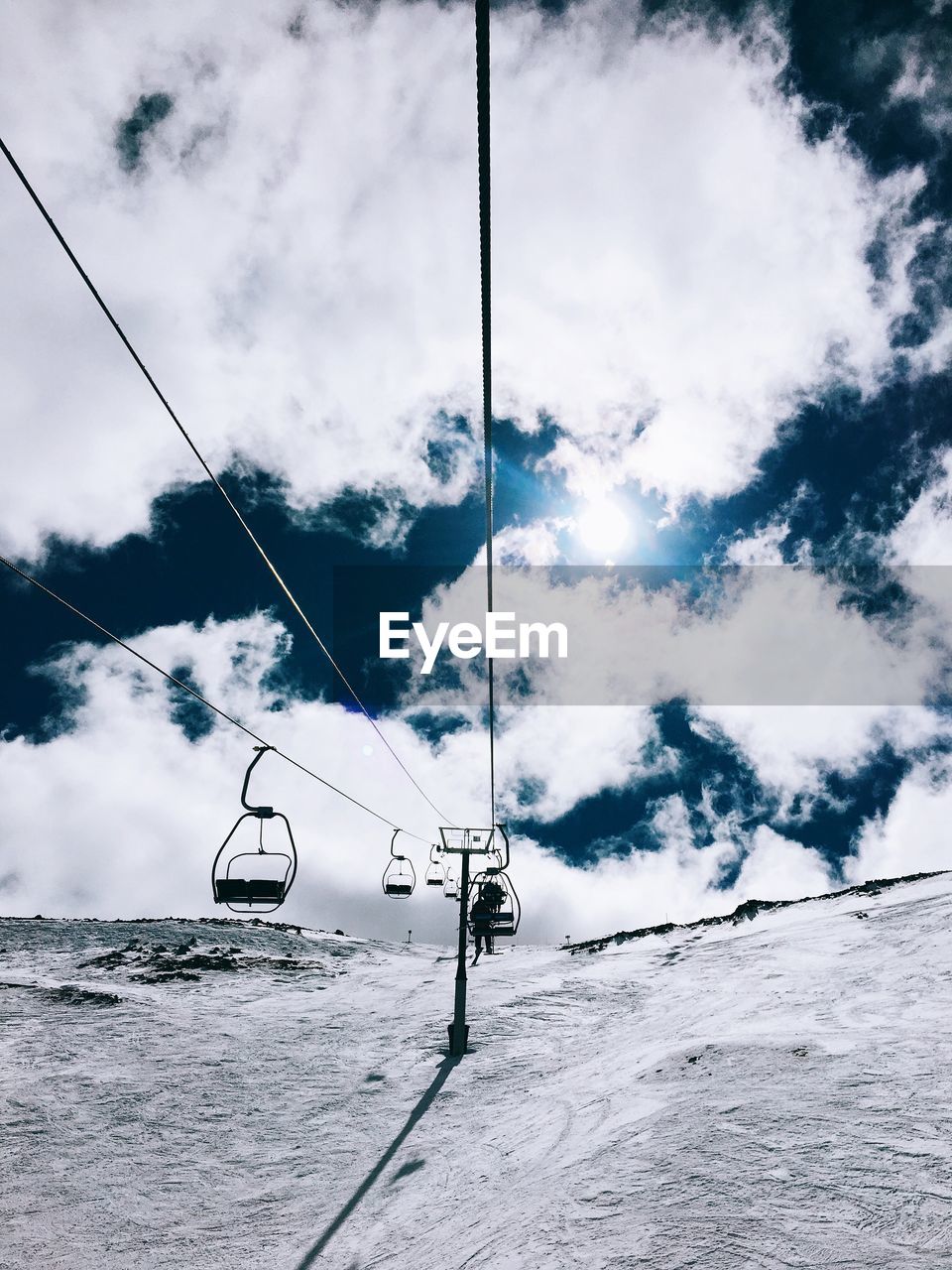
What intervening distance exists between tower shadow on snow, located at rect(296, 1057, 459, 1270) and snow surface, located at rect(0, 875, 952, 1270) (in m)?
0.08

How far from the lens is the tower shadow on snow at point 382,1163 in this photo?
417 inches

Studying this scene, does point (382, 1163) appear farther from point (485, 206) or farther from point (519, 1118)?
point (485, 206)

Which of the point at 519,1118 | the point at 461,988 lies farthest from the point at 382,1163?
the point at 461,988

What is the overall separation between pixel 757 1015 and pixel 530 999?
415 inches

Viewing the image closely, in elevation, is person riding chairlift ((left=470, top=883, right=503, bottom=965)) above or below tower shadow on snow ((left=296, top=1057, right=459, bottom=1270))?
above

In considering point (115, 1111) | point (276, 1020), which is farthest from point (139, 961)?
point (115, 1111)

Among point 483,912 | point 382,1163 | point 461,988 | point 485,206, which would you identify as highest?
point 485,206

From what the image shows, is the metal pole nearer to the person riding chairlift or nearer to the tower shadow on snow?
the tower shadow on snow

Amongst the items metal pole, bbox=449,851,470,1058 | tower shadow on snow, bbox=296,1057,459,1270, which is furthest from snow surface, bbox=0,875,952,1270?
metal pole, bbox=449,851,470,1058

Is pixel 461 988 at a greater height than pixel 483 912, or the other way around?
pixel 483 912

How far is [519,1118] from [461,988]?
6492 mm

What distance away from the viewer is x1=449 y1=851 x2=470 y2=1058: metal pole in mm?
20344

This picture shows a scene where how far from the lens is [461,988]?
21.1 metres

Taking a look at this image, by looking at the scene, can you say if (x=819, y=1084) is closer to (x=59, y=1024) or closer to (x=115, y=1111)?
(x=115, y=1111)
